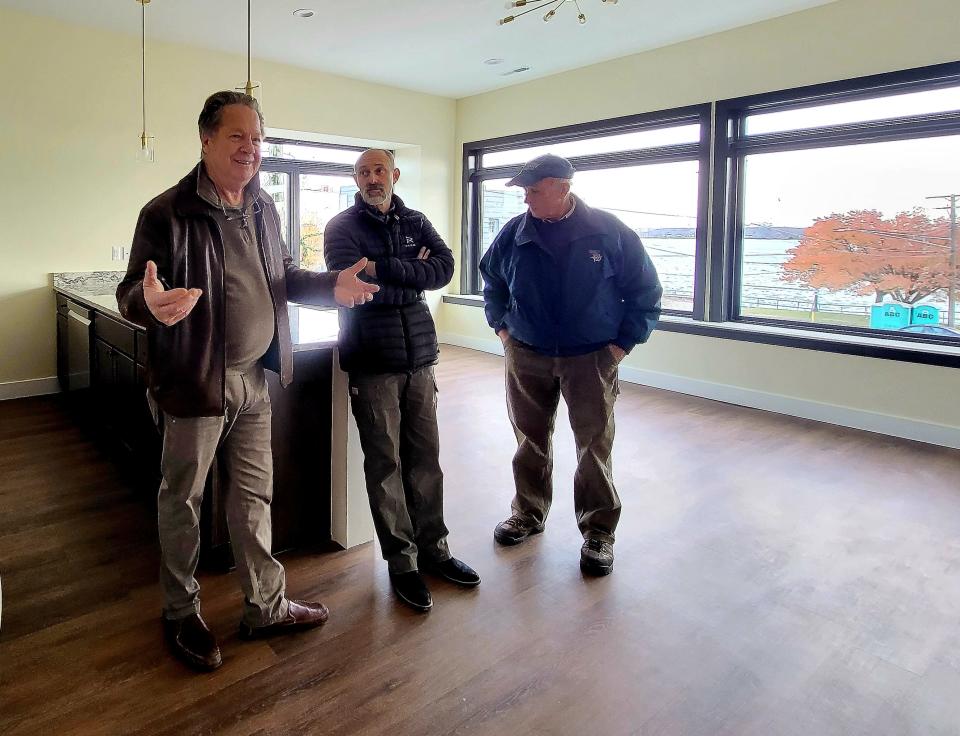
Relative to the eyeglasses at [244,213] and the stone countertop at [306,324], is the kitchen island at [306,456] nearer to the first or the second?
the stone countertop at [306,324]

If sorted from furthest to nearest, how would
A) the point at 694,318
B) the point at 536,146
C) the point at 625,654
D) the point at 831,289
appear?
A: the point at 536,146 → the point at 694,318 → the point at 831,289 → the point at 625,654

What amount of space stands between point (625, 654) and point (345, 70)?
19.5ft

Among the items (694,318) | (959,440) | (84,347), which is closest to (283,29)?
(84,347)

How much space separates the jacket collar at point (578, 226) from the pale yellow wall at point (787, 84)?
9.54 feet

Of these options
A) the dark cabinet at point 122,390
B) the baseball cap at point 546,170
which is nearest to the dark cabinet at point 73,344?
the dark cabinet at point 122,390

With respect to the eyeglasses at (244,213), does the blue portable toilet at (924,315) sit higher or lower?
lower

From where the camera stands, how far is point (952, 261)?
14.1 ft

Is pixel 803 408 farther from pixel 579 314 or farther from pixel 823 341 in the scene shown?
pixel 579 314

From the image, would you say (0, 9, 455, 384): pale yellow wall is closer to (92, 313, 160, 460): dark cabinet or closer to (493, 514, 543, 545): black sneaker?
(92, 313, 160, 460): dark cabinet

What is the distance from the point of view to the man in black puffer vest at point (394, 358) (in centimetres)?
218

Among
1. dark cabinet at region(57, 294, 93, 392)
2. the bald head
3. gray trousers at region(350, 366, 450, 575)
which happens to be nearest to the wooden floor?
gray trousers at region(350, 366, 450, 575)

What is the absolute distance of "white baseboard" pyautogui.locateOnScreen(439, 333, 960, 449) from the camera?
4.27 m

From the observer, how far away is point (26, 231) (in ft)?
16.6

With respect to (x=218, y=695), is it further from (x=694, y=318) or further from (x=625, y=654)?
(x=694, y=318)
